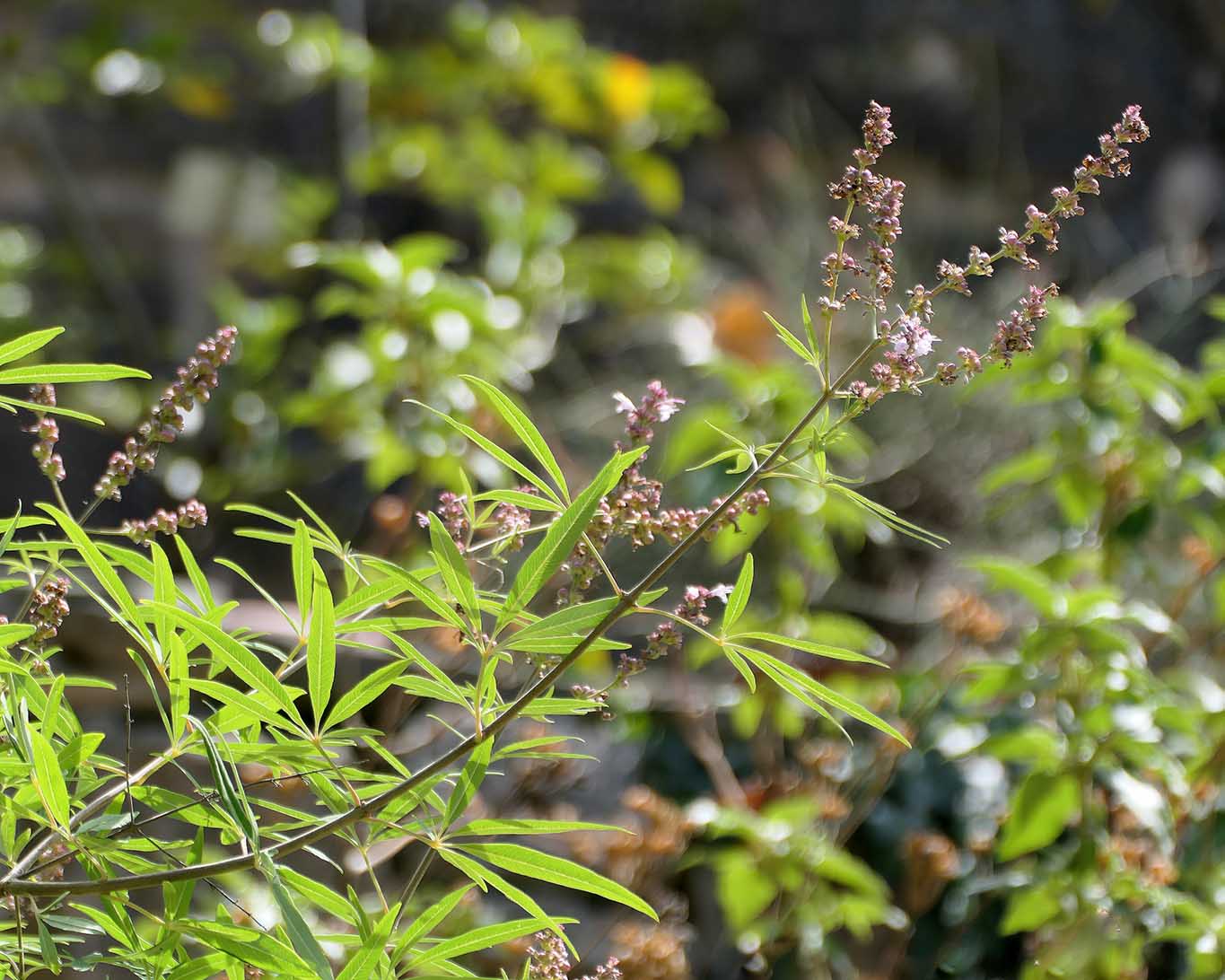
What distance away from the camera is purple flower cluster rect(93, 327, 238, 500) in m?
0.61

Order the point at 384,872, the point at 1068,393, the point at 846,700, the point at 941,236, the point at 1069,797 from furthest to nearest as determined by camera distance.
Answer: the point at 941,236
the point at 384,872
the point at 1068,393
the point at 1069,797
the point at 846,700

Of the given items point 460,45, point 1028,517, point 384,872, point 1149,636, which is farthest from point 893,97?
point 384,872

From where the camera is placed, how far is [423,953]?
594 mm

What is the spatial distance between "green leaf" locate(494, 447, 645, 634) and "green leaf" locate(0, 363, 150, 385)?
203 millimetres

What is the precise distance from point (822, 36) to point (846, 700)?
4.15 m

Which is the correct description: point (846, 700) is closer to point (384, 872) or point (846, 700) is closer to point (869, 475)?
point (384, 872)

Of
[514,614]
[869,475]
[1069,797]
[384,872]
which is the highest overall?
[514,614]

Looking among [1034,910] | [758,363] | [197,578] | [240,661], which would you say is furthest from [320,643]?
[758,363]

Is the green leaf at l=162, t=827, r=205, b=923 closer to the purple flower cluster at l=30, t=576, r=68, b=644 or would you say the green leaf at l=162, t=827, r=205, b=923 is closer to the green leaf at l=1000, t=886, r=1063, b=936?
the purple flower cluster at l=30, t=576, r=68, b=644

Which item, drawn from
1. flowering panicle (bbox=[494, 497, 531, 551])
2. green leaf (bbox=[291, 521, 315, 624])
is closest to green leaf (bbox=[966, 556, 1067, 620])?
flowering panicle (bbox=[494, 497, 531, 551])

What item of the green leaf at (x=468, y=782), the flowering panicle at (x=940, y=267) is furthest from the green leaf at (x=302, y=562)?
the flowering panicle at (x=940, y=267)

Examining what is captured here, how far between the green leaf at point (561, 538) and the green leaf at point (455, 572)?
0.04 feet

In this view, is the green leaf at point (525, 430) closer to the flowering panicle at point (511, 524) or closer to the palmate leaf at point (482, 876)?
A: the flowering panicle at point (511, 524)

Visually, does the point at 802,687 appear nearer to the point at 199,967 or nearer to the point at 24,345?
the point at 199,967
